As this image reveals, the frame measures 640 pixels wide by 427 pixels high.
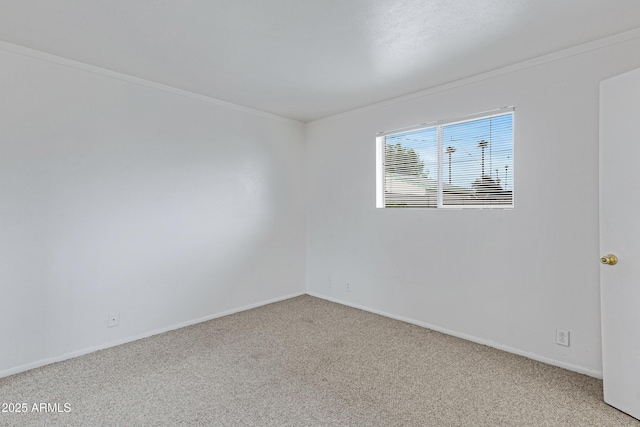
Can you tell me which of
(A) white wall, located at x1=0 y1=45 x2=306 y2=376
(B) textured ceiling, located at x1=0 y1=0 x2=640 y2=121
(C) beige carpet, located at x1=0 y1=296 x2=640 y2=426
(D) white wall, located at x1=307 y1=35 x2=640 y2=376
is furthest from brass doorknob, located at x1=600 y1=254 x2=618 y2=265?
(A) white wall, located at x1=0 y1=45 x2=306 y2=376

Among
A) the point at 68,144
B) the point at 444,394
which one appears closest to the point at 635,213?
the point at 444,394

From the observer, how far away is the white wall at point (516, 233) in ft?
7.80

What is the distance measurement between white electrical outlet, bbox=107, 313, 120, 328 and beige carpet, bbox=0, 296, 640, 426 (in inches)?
8.2

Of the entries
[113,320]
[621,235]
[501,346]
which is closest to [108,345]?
[113,320]

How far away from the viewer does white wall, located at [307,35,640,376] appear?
93.6 inches

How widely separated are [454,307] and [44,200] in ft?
11.9

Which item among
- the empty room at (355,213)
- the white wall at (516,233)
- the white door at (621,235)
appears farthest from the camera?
the white wall at (516,233)

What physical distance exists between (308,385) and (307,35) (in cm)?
241

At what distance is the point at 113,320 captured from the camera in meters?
2.88

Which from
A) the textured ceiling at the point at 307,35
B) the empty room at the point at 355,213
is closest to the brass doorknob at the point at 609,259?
the empty room at the point at 355,213

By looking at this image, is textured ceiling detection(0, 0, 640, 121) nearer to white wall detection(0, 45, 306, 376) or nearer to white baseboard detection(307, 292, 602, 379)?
white wall detection(0, 45, 306, 376)

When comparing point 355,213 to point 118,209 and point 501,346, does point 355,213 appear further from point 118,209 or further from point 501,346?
point 118,209

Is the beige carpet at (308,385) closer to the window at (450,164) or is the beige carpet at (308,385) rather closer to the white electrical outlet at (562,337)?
the white electrical outlet at (562,337)

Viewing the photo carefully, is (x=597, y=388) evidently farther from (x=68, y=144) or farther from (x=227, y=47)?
(x=68, y=144)
